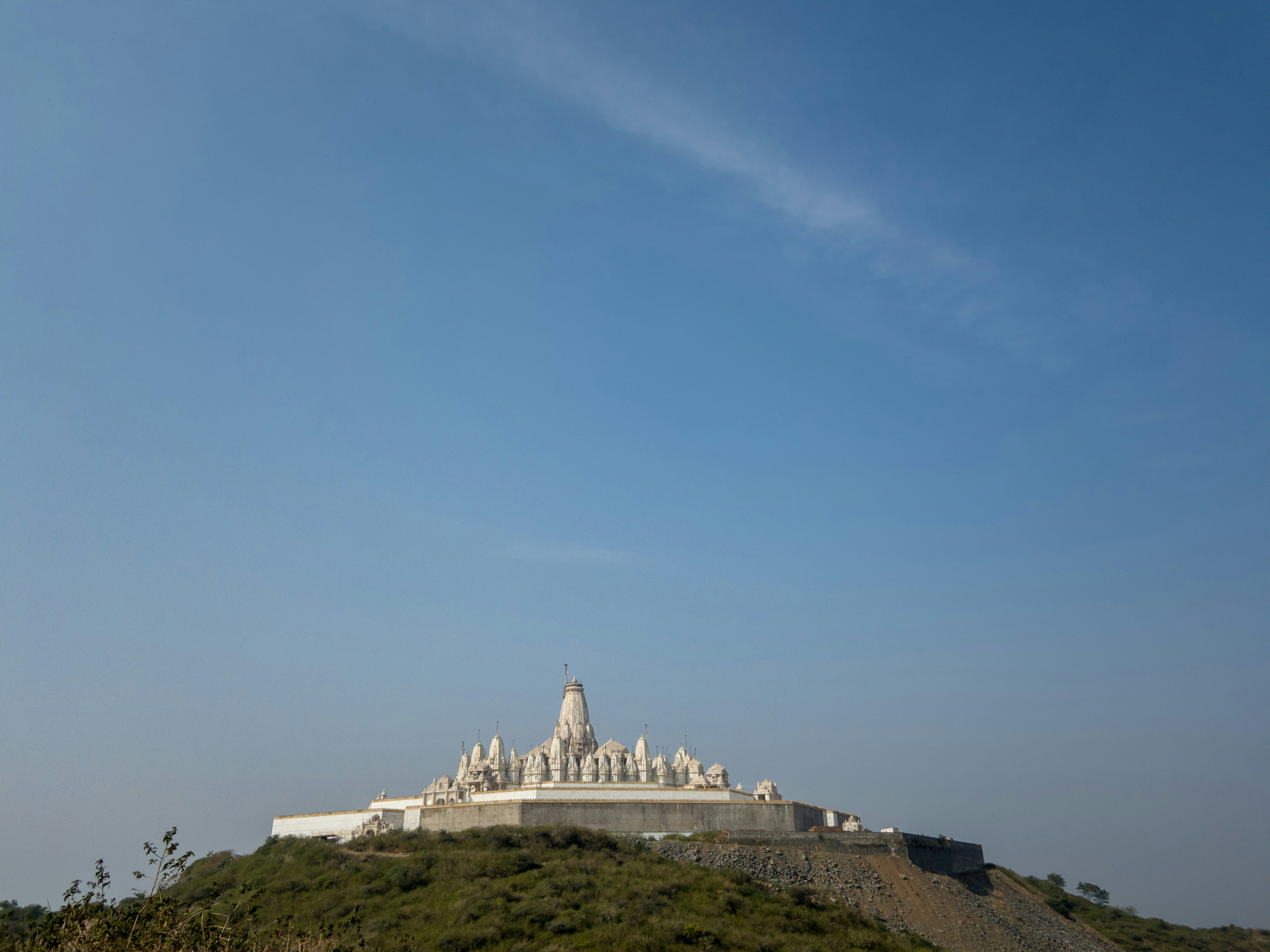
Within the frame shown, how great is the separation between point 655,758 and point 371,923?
87.8 ft

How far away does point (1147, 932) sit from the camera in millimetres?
57938

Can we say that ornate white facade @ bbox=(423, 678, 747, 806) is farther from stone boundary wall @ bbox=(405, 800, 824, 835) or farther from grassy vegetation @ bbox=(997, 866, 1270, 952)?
grassy vegetation @ bbox=(997, 866, 1270, 952)

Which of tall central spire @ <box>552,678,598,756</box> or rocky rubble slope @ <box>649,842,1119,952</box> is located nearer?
rocky rubble slope @ <box>649,842,1119,952</box>

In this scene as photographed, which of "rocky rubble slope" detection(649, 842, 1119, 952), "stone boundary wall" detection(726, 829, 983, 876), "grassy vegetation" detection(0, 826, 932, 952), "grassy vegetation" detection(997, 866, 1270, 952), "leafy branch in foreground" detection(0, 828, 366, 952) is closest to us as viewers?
"leafy branch in foreground" detection(0, 828, 366, 952)

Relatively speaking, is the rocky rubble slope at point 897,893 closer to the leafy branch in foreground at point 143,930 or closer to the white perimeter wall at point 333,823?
the white perimeter wall at point 333,823

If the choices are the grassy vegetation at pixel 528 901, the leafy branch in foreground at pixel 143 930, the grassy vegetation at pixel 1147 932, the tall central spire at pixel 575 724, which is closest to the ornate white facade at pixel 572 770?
the tall central spire at pixel 575 724

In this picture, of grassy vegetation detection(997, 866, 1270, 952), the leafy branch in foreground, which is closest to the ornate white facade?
grassy vegetation detection(997, 866, 1270, 952)

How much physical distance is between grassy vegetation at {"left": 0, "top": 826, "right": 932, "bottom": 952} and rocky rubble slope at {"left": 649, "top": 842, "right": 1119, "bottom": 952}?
7.19 feet

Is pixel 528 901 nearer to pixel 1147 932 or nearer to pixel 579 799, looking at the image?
pixel 579 799

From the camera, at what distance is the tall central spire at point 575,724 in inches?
2189

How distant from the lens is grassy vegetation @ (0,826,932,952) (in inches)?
1059

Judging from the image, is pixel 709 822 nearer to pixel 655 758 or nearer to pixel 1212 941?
pixel 655 758

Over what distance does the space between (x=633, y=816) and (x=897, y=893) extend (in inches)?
525

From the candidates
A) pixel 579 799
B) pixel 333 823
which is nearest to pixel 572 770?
pixel 579 799
